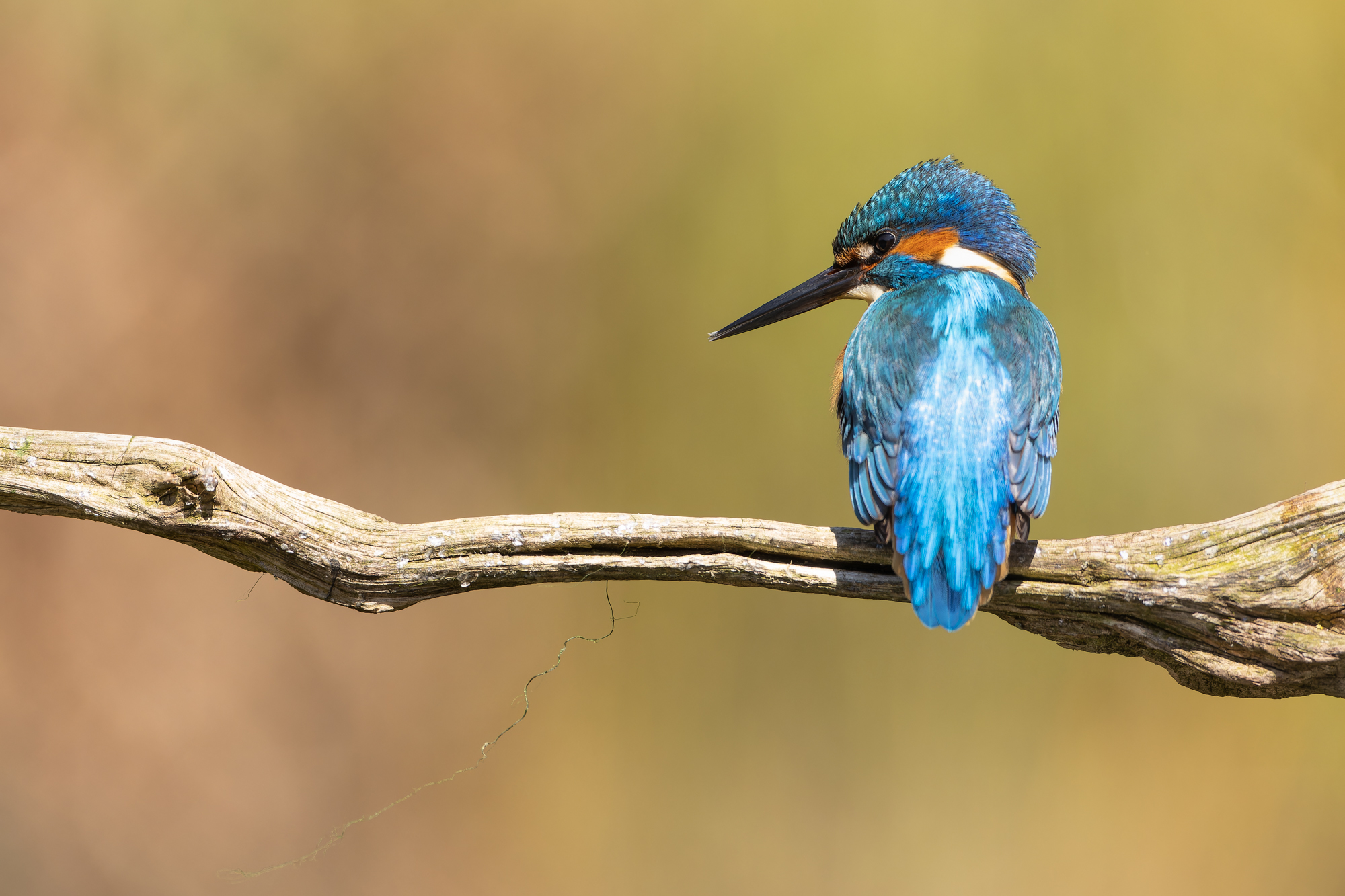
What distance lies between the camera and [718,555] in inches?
41.5

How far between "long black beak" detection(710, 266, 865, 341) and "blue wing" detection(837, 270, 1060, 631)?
0.53ft

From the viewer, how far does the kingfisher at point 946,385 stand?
1046mm

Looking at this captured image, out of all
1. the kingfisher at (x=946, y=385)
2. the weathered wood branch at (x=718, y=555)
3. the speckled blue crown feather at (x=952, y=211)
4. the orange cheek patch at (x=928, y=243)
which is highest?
the speckled blue crown feather at (x=952, y=211)

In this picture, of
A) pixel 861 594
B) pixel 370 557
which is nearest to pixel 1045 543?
pixel 861 594

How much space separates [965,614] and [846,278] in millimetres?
596

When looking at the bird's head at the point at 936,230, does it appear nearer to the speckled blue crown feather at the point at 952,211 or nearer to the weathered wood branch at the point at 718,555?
the speckled blue crown feather at the point at 952,211

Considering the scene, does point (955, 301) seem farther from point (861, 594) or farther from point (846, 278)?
point (861, 594)

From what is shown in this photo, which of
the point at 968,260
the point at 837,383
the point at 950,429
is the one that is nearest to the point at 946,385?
the point at 950,429

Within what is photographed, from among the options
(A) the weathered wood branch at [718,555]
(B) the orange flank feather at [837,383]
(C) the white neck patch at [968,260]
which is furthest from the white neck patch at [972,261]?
(A) the weathered wood branch at [718,555]

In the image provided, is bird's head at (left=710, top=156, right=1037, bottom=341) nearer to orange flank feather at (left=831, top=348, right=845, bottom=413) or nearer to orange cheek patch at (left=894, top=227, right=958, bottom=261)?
orange cheek patch at (left=894, top=227, right=958, bottom=261)

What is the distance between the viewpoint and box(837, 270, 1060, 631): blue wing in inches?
40.9

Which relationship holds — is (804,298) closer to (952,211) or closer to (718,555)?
(952,211)

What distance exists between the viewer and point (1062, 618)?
109 cm

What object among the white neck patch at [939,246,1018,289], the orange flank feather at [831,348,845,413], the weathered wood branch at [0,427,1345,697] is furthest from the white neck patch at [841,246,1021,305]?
the weathered wood branch at [0,427,1345,697]
